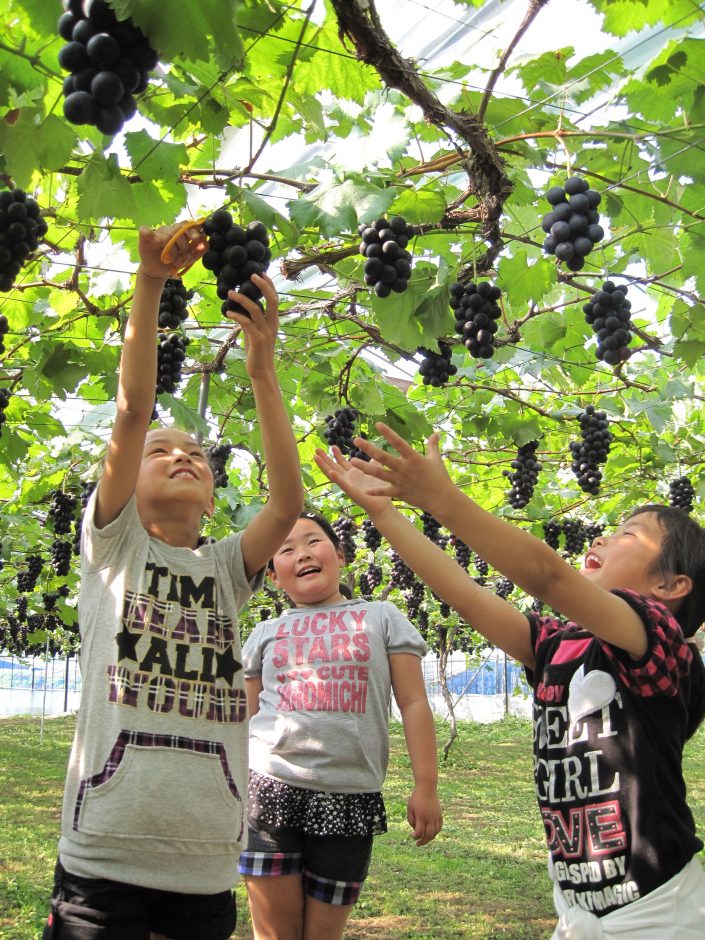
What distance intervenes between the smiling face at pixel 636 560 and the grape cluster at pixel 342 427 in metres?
2.91

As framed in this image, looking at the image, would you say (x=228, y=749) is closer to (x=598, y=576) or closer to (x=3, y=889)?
(x=598, y=576)

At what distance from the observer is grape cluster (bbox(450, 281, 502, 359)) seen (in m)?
3.21

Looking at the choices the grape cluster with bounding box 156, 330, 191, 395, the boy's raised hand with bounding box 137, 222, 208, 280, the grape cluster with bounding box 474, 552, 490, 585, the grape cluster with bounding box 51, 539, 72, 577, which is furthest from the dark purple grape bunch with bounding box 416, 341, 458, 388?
the grape cluster with bounding box 474, 552, 490, 585

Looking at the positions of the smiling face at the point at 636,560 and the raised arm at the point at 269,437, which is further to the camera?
the smiling face at the point at 636,560

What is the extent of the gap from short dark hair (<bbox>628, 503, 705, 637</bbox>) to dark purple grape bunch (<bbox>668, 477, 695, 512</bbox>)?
4.82m

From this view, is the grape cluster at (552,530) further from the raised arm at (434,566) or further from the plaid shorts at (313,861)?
the raised arm at (434,566)

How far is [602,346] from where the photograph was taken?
3.35 metres

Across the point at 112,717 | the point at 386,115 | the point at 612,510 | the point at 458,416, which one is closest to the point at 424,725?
the point at 112,717

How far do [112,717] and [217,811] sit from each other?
12.1 inches

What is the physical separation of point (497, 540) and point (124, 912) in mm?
1060

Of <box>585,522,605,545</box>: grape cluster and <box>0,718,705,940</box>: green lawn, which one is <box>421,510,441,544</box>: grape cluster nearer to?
<box>585,522,605,545</box>: grape cluster

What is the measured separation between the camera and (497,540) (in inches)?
64.7

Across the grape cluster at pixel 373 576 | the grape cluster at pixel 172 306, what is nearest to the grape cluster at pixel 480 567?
the grape cluster at pixel 373 576

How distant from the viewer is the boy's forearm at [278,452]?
202 cm
